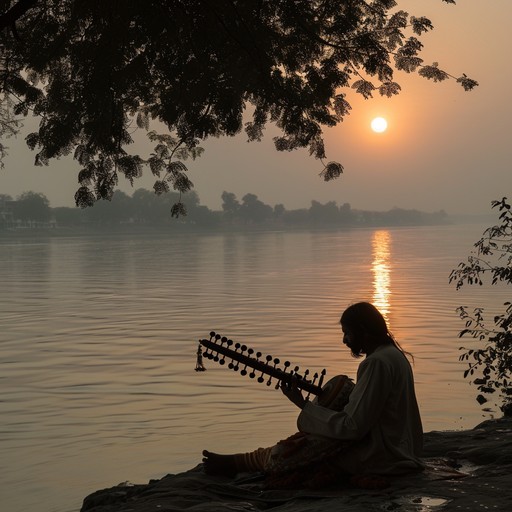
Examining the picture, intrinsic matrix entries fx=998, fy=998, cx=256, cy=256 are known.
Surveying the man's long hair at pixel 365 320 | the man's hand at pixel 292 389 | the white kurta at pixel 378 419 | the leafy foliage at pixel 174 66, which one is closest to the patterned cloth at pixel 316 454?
the white kurta at pixel 378 419

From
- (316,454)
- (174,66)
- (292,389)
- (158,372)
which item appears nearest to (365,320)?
(292,389)

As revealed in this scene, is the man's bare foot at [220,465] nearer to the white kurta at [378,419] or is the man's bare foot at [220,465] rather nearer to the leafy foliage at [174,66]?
the white kurta at [378,419]

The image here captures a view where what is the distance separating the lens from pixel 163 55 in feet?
39.4

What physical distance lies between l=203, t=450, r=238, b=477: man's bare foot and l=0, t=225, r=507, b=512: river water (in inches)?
163

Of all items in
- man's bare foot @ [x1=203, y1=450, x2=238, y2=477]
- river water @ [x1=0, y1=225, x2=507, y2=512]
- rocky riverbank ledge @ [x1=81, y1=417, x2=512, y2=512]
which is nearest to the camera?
rocky riverbank ledge @ [x1=81, y1=417, x2=512, y2=512]

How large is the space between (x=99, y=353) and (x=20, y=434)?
33.0 feet

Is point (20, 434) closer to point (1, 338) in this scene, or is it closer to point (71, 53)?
point (71, 53)

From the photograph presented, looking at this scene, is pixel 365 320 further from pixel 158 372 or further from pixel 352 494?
pixel 158 372

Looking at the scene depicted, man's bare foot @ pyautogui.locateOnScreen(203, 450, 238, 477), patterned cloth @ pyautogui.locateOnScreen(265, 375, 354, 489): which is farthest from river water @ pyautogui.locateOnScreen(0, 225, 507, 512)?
patterned cloth @ pyautogui.locateOnScreen(265, 375, 354, 489)

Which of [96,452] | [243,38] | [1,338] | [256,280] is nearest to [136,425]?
[96,452]

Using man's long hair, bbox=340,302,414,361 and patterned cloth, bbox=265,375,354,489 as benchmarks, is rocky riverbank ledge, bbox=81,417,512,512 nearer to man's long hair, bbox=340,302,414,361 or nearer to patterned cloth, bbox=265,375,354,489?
patterned cloth, bbox=265,375,354,489

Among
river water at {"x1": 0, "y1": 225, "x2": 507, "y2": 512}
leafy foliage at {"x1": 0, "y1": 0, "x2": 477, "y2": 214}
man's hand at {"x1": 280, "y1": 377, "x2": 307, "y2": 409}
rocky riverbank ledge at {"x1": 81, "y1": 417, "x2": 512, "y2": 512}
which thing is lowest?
→ river water at {"x1": 0, "y1": 225, "x2": 507, "y2": 512}

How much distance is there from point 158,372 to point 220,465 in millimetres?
13792

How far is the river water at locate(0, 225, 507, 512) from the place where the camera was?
15.1 meters
